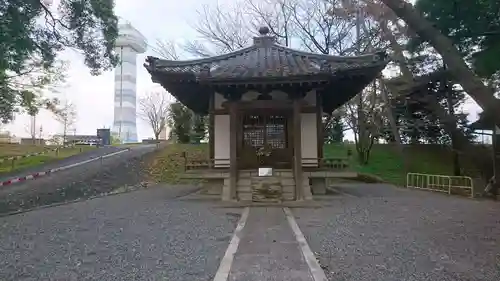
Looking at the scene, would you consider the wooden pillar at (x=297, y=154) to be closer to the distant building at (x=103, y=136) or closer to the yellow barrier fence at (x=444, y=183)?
the yellow barrier fence at (x=444, y=183)

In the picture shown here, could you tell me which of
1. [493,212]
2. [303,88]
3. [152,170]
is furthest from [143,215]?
[152,170]

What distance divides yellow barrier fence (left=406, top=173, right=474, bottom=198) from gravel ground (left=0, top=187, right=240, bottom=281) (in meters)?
8.99

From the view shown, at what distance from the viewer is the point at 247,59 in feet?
39.0

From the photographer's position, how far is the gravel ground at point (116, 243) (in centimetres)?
386

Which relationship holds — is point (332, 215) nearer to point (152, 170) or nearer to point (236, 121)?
point (236, 121)

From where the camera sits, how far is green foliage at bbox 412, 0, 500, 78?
12.8 ft

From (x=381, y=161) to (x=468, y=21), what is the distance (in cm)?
2002

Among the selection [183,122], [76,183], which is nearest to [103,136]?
[183,122]

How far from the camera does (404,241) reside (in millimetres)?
5234

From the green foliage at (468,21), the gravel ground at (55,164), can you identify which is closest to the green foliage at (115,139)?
the gravel ground at (55,164)

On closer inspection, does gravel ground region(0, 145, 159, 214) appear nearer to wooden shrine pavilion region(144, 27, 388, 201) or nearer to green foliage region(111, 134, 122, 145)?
wooden shrine pavilion region(144, 27, 388, 201)

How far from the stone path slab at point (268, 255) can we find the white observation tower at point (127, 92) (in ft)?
126

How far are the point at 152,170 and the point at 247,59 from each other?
1094cm

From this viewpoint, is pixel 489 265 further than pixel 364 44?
No
